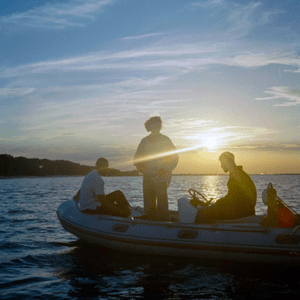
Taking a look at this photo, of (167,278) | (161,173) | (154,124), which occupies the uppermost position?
(154,124)

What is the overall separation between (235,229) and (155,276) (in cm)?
165

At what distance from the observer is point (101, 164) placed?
21.5ft

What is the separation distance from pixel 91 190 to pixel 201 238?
2528 mm

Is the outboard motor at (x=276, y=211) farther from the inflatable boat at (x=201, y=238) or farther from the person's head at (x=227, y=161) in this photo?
the person's head at (x=227, y=161)

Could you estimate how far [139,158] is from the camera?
6.58 m

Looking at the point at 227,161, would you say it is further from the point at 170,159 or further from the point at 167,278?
the point at 167,278

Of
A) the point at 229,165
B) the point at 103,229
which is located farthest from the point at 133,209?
the point at 229,165

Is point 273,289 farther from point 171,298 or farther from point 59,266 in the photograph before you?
point 59,266

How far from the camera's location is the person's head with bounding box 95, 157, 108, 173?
6530 millimetres

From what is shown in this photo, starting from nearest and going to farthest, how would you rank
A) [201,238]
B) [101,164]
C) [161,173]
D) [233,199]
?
[233,199] → [201,238] → [161,173] → [101,164]

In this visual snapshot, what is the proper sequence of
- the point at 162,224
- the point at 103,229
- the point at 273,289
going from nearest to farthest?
1. the point at 273,289
2. the point at 162,224
3. the point at 103,229

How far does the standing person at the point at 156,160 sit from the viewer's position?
6.38 meters

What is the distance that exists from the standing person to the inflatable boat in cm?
54

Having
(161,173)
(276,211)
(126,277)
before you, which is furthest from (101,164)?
(276,211)
